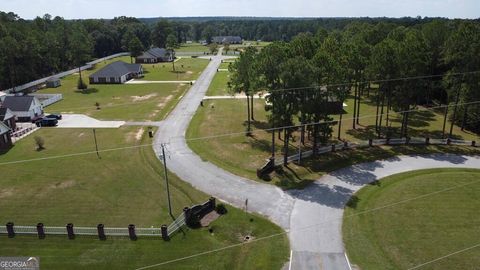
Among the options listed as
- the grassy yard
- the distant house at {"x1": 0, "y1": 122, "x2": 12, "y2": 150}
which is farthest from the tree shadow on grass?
the distant house at {"x1": 0, "y1": 122, "x2": 12, "y2": 150}

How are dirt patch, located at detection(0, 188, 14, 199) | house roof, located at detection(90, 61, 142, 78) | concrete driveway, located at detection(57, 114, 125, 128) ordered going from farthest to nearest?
house roof, located at detection(90, 61, 142, 78) → concrete driveway, located at detection(57, 114, 125, 128) → dirt patch, located at detection(0, 188, 14, 199)

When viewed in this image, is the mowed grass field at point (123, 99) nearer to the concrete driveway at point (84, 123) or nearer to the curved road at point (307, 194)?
the concrete driveway at point (84, 123)

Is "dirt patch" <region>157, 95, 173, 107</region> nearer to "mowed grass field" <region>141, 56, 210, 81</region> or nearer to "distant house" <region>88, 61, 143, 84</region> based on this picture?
"mowed grass field" <region>141, 56, 210, 81</region>

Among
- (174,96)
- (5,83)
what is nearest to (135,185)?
(174,96)

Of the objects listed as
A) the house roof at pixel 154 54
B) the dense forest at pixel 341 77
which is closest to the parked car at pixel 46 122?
the dense forest at pixel 341 77

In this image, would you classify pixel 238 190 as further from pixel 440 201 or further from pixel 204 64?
pixel 204 64
